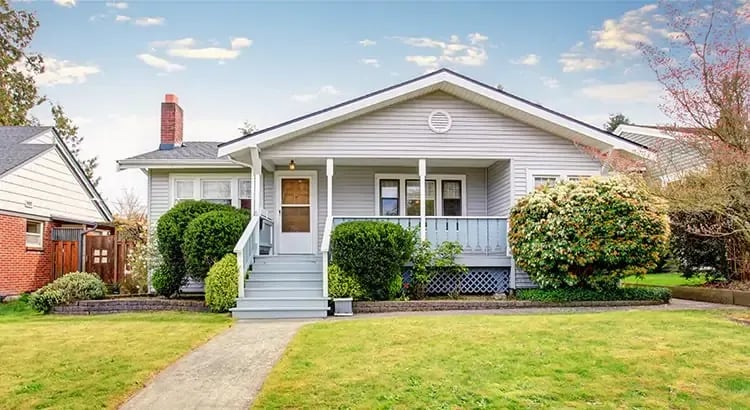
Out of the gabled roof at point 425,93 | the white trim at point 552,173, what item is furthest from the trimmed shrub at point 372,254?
the white trim at point 552,173

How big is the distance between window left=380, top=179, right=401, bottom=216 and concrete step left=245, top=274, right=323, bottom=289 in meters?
3.83

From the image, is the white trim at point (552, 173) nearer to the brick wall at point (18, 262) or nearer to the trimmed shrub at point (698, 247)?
the trimmed shrub at point (698, 247)

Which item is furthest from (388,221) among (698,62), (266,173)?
(698,62)

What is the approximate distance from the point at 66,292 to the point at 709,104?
47.6 feet

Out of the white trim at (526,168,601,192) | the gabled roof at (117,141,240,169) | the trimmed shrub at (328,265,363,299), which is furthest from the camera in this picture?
the gabled roof at (117,141,240,169)

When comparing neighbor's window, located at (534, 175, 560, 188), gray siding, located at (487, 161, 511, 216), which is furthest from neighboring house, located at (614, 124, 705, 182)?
gray siding, located at (487, 161, 511, 216)

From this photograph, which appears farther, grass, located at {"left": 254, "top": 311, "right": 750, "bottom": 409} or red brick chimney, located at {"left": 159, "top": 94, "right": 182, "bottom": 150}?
red brick chimney, located at {"left": 159, "top": 94, "right": 182, "bottom": 150}

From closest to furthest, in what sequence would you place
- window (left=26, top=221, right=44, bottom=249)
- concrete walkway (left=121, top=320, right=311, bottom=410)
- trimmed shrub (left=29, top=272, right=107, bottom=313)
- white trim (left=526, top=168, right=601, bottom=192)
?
concrete walkway (left=121, top=320, right=311, bottom=410) < trimmed shrub (left=29, top=272, right=107, bottom=313) < white trim (left=526, top=168, right=601, bottom=192) < window (left=26, top=221, right=44, bottom=249)

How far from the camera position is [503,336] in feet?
27.0

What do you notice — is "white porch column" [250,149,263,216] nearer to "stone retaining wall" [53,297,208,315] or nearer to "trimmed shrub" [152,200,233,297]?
"trimmed shrub" [152,200,233,297]

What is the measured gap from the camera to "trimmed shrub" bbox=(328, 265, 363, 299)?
12.1 metres

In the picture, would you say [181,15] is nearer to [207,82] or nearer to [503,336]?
[207,82]

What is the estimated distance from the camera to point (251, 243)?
527 inches

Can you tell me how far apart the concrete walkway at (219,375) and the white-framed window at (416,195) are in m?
7.15
